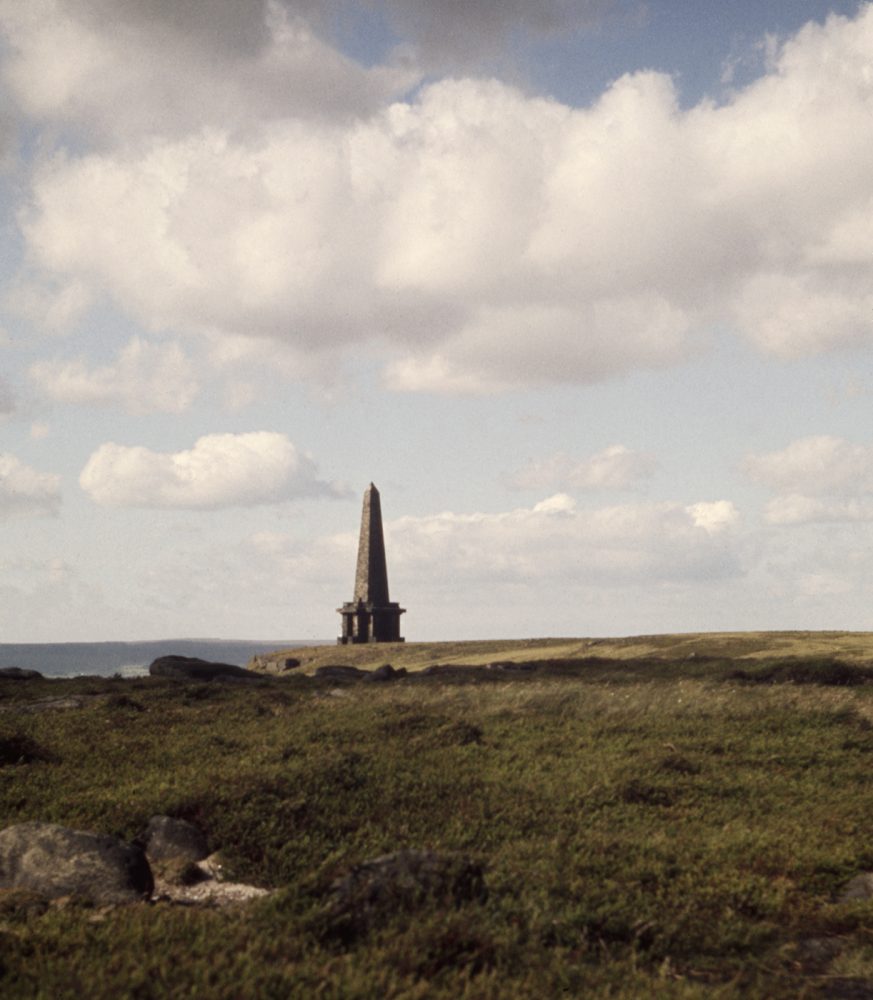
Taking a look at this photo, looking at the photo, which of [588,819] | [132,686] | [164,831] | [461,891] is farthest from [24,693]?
[461,891]

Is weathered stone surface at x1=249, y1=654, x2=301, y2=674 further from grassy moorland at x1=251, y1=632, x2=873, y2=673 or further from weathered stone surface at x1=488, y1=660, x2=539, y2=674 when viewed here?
weathered stone surface at x1=488, y1=660, x2=539, y2=674

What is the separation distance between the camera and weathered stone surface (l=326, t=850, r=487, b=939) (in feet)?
26.4

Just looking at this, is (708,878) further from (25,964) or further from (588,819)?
(25,964)

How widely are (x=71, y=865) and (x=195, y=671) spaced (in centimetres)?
2928

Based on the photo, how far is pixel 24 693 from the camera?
95.7 ft

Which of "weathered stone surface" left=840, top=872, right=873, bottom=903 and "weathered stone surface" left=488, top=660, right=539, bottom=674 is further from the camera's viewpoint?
"weathered stone surface" left=488, top=660, right=539, bottom=674

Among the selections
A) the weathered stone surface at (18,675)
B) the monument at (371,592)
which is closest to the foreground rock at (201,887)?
the weathered stone surface at (18,675)

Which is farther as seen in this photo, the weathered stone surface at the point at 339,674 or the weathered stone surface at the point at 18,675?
the weathered stone surface at the point at 339,674

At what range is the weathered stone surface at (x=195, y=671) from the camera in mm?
37656

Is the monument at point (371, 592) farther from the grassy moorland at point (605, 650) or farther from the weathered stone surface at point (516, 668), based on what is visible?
the weathered stone surface at point (516, 668)

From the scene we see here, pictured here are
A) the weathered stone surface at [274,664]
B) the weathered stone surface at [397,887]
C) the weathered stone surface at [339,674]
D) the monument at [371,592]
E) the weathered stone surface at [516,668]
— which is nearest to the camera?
the weathered stone surface at [397,887]

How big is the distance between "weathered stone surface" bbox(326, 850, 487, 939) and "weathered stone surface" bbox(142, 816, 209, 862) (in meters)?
3.98

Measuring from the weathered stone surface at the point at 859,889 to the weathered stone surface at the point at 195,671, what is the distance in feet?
97.8

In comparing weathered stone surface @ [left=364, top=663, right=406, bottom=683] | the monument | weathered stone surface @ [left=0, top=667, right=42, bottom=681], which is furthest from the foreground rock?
the monument
